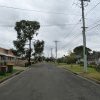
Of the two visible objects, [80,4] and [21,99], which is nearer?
[21,99]

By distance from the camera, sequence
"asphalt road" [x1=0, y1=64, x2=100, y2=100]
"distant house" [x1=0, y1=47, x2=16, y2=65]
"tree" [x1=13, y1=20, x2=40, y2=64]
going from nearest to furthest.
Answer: "asphalt road" [x1=0, y1=64, x2=100, y2=100] → "distant house" [x1=0, y1=47, x2=16, y2=65] → "tree" [x1=13, y1=20, x2=40, y2=64]

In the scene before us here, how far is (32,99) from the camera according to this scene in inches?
520

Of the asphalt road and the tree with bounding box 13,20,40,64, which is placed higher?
the tree with bounding box 13,20,40,64

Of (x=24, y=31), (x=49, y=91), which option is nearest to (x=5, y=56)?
(x=24, y=31)

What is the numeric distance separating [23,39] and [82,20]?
50.0 meters

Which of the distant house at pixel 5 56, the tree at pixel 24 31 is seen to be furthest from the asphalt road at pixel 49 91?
the tree at pixel 24 31

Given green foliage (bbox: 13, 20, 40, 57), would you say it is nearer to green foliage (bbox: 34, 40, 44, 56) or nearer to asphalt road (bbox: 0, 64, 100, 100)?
green foliage (bbox: 34, 40, 44, 56)

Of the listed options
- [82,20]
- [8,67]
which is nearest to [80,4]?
[82,20]

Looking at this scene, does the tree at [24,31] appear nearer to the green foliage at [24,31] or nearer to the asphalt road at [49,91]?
the green foliage at [24,31]

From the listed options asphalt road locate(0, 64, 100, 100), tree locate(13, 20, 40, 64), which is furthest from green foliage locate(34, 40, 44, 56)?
asphalt road locate(0, 64, 100, 100)

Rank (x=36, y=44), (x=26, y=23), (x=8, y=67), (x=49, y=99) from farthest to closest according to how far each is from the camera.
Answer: (x=36, y=44) < (x=26, y=23) < (x=8, y=67) < (x=49, y=99)

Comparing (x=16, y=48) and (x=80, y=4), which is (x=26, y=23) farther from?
(x=80, y=4)

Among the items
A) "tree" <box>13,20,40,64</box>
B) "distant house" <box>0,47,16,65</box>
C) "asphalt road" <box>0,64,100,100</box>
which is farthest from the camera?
"tree" <box>13,20,40,64</box>

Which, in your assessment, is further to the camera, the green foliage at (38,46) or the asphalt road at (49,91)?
the green foliage at (38,46)
